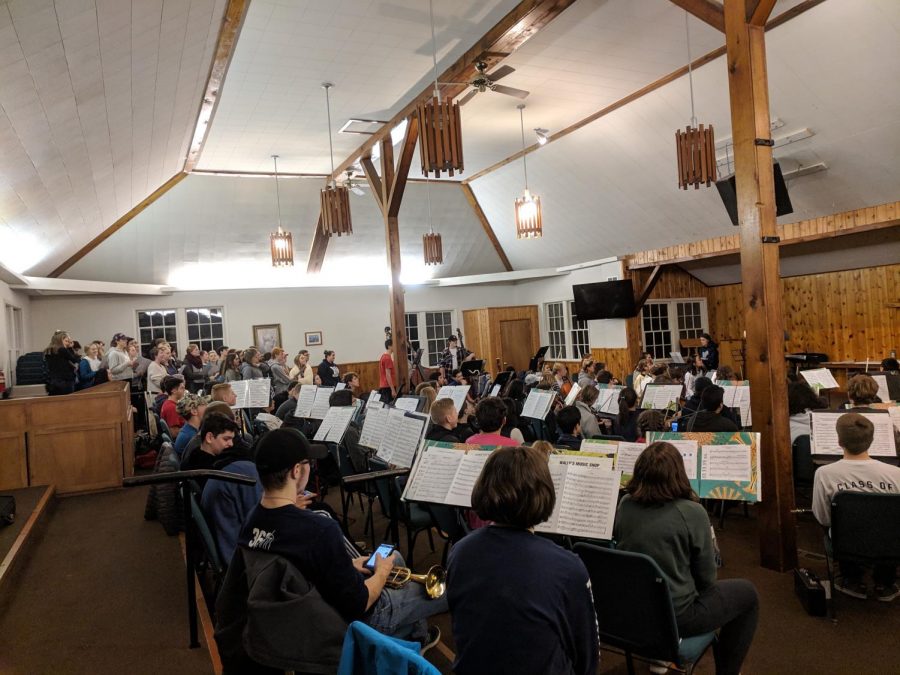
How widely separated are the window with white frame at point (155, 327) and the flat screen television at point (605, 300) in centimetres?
866

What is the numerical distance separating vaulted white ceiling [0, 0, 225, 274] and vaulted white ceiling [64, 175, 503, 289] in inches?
124

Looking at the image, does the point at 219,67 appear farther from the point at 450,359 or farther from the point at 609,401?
the point at 450,359

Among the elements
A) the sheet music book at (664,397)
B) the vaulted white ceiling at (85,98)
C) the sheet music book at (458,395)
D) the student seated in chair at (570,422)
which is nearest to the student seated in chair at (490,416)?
the student seated in chair at (570,422)

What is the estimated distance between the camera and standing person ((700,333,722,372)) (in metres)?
13.0

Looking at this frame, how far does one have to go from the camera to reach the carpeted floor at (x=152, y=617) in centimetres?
311

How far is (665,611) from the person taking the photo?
230 cm

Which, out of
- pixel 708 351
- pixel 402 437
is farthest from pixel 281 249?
pixel 708 351

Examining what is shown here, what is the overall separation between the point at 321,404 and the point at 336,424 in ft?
4.12

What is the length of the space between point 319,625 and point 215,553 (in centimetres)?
164

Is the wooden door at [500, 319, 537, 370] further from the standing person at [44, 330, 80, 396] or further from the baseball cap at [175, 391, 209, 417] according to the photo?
the baseball cap at [175, 391, 209, 417]

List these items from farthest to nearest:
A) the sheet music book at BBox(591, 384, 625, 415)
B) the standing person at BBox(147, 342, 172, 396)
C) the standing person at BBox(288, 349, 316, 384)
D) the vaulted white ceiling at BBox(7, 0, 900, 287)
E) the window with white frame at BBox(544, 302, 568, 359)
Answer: the window with white frame at BBox(544, 302, 568, 359)
the standing person at BBox(288, 349, 316, 384)
the standing person at BBox(147, 342, 172, 396)
the sheet music book at BBox(591, 384, 625, 415)
the vaulted white ceiling at BBox(7, 0, 900, 287)

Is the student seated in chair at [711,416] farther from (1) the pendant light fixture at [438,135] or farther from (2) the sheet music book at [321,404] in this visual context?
(2) the sheet music book at [321,404]

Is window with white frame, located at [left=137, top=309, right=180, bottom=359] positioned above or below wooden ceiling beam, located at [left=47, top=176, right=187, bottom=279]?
below

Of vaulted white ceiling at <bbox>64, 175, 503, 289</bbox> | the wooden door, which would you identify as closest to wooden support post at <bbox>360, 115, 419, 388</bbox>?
vaulted white ceiling at <bbox>64, 175, 503, 289</bbox>
